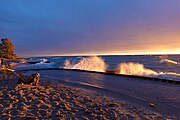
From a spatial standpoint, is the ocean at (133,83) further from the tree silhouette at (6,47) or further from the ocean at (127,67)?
the tree silhouette at (6,47)

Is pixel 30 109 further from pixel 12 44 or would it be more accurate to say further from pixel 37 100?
pixel 12 44

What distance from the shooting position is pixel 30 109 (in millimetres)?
5613

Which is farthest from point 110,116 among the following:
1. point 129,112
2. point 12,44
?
point 12,44

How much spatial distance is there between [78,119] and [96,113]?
3.17 feet

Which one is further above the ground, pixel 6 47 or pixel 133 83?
pixel 6 47

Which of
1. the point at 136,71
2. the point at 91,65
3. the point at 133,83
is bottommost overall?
the point at 133,83

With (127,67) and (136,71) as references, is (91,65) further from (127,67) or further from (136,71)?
(136,71)

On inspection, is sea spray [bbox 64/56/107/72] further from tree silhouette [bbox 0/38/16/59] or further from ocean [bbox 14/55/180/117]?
tree silhouette [bbox 0/38/16/59]

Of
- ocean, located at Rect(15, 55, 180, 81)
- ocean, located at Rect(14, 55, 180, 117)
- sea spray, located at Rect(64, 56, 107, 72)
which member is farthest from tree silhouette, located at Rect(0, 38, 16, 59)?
ocean, located at Rect(14, 55, 180, 117)

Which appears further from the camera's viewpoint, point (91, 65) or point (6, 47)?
point (6, 47)

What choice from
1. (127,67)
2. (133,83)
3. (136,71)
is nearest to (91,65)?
(127,67)

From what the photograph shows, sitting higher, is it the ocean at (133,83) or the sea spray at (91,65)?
the sea spray at (91,65)

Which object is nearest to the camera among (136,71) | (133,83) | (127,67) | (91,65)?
(133,83)

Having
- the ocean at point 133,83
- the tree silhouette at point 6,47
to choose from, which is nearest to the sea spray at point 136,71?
the ocean at point 133,83
